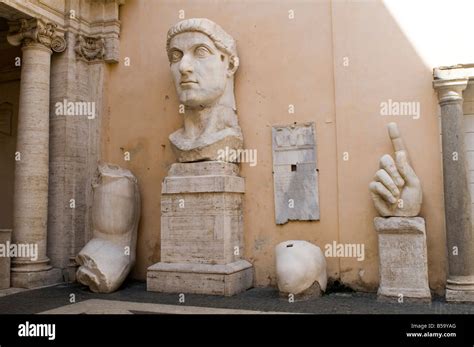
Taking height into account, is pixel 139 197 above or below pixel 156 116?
below

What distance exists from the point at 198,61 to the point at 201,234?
212cm

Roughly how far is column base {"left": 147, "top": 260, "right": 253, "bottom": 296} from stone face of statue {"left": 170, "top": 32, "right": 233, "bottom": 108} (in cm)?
201

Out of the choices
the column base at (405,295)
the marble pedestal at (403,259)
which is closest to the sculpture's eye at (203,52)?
the marble pedestal at (403,259)

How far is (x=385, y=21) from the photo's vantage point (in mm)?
5875

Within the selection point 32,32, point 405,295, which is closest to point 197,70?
point 32,32

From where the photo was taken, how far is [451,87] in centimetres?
534

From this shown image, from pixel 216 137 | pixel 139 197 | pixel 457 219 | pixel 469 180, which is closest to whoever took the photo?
pixel 457 219

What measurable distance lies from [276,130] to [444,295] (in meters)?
2.74

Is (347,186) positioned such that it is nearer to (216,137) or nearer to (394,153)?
(394,153)

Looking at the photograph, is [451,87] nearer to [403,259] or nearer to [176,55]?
[403,259]

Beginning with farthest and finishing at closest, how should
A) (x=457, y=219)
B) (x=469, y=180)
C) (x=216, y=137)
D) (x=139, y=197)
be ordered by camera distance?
1. (x=139, y=197)
2. (x=216, y=137)
3. (x=469, y=180)
4. (x=457, y=219)

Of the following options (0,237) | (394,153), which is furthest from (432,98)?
(0,237)

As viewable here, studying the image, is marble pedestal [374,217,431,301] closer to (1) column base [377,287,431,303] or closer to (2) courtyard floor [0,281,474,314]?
(1) column base [377,287,431,303]

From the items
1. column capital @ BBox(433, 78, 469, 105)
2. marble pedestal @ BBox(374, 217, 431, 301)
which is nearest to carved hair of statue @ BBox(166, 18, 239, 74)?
column capital @ BBox(433, 78, 469, 105)
